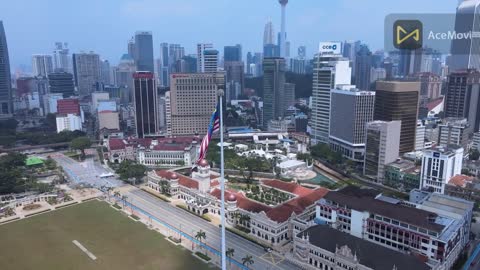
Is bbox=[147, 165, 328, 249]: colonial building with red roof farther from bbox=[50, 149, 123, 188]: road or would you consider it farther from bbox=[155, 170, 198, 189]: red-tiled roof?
bbox=[50, 149, 123, 188]: road

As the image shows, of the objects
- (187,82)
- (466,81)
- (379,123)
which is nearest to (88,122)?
(187,82)

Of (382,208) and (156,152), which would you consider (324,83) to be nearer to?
(156,152)

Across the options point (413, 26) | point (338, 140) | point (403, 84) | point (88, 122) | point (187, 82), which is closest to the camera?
point (413, 26)

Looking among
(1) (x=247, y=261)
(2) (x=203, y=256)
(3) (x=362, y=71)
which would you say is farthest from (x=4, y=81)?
(3) (x=362, y=71)

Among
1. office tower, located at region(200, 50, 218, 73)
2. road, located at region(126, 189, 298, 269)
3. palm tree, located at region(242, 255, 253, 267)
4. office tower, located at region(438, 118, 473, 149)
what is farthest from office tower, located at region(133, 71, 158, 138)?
office tower, located at region(438, 118, 473, 149)

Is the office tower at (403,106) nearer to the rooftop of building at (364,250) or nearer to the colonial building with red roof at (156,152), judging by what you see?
the colonial building with red roof at (156,152)

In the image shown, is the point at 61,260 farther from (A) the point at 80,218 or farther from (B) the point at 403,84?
(B) the point at 403,84
